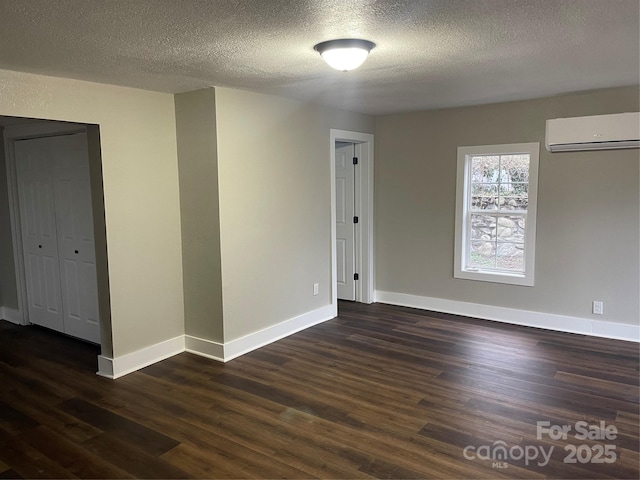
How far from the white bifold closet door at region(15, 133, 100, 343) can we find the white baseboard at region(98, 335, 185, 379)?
68 centimetres

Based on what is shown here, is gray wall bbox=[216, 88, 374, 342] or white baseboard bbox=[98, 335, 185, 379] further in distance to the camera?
gray wall bbox=[216, 88, 374, 342]

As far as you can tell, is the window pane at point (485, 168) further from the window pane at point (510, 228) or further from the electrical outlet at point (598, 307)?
the electrical outlet at point (598, 307)

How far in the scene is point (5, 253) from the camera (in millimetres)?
5305

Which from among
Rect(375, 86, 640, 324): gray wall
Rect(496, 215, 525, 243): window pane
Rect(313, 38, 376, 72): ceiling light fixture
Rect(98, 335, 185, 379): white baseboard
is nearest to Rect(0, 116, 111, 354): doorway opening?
Rect(98, 335, 185, 379): white baseboard

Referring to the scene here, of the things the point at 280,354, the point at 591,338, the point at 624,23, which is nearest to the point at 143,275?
the point at 280,354

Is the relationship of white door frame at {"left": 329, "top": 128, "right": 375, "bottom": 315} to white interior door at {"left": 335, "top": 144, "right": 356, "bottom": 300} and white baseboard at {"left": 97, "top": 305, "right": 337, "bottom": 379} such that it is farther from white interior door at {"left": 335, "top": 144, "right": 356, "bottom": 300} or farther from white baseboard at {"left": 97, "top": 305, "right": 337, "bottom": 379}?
white baseboard at {"left": 97, "top": 305, "right": 337, "bottom": 379}

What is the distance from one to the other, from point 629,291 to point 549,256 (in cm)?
73

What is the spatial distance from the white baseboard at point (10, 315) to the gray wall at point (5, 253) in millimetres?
44

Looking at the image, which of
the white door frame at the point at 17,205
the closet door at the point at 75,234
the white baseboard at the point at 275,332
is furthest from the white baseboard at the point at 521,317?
the white door frame at the point at 17,205

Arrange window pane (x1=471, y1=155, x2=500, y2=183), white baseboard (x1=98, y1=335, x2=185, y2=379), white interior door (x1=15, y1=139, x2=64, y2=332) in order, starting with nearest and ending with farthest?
white baseboard (x1=98, y1=335, x2=185, y2=379)
white interior door (x1=15, y1=139, x2=64, y2=332)
window pane (x1=471, y1=155, x2=500, y2=183)

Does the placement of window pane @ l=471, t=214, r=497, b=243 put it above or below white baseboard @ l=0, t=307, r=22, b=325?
above

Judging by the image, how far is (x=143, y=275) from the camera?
3988mm

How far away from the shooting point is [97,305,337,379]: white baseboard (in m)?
3.82

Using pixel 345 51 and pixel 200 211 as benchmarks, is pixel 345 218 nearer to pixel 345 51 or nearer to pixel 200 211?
pixel 200 211
